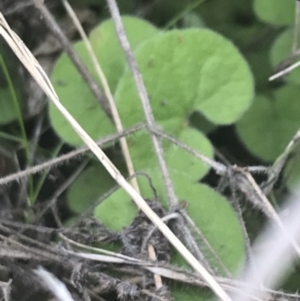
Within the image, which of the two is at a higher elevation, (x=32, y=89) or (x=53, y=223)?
(x=32, y=89)

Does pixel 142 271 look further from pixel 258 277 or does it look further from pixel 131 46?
pixel 131 46

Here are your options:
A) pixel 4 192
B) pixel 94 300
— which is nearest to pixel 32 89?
pixel 4 192

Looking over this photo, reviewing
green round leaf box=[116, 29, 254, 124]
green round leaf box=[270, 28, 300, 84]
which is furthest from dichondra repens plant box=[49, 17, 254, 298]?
green round leaf box=[270, 28, 300, 84]

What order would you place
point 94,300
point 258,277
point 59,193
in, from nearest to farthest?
point 258,277
point 94,300
point 59,193

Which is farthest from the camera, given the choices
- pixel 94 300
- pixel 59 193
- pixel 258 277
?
pixel 59 193

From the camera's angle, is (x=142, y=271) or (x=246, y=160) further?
(x=246, y=160)

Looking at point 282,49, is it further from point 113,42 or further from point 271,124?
point 113,42
